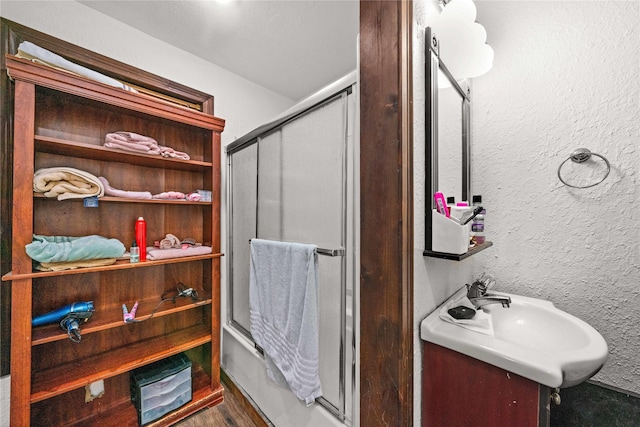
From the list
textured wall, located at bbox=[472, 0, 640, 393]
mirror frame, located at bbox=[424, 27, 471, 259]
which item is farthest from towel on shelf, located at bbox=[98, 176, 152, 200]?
textured wall, located at bbox=[472, 0, 640, 393]

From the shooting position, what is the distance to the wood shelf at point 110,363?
1.07m

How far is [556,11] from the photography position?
1062 mm

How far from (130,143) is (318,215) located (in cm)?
105

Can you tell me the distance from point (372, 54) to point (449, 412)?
1115 mm

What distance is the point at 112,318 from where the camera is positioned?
4.10ft

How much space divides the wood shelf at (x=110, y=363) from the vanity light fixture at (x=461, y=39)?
6.26 feet

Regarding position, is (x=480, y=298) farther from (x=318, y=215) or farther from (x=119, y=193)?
(x=119, y=193)

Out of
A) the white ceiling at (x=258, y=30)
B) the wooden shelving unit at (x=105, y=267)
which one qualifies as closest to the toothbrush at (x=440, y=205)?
the white ceiling at (x=258, y=30)

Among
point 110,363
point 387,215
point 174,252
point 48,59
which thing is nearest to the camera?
point 387,215

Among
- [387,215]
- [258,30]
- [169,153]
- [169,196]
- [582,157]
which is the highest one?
[258,30]

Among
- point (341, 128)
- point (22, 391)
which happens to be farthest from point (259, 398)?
point (341, 128)

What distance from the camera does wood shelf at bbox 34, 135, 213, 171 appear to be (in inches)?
42.3

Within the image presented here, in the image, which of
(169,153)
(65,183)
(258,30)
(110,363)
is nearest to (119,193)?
(65,183)

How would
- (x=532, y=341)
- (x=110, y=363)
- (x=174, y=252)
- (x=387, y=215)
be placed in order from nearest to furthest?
(x=387, y=215) < (x=532, y=341) < (x=110, y=363) < (x=174, y=252)
